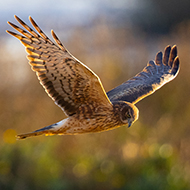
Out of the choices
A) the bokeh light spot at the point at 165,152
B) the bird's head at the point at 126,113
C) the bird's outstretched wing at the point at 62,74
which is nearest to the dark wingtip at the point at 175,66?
the bird's head at the point at 126,113

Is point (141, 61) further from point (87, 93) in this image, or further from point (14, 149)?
point (87, 93)

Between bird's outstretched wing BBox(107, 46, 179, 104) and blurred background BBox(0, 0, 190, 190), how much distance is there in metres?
2.14

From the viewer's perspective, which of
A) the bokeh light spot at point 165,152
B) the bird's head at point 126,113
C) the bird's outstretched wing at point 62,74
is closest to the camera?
the bird's outstretched wing at point 62,74

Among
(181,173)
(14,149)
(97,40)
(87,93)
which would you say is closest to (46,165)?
(14,149)

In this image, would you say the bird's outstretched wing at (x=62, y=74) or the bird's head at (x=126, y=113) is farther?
the bird's head at (x=126, y=113)

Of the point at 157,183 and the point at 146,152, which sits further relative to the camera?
the point at 146,152

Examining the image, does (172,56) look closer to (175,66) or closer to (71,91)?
(175,66)

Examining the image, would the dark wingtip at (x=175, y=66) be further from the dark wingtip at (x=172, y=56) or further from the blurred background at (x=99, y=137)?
the blurred background at (x=99, y=137)

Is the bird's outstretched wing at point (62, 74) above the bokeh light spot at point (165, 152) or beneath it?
above

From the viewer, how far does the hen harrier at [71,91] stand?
11.4 feet

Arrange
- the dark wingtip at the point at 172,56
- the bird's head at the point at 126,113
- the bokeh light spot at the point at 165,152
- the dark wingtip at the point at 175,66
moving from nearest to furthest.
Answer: the bird's head at the point at 126,113 → the dark wingtip at the point at 175,66 → the dark wingtip at the point at 172,56 → the bokeh light spot at the point at 165,152

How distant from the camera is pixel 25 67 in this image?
898cm

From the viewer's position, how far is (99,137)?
812 cm

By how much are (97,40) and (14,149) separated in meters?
4.85
